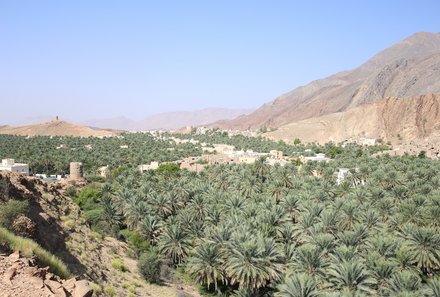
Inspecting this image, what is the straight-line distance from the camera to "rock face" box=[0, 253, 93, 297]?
8609 mm

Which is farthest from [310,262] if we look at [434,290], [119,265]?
[119,265]

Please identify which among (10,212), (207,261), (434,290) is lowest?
(207,261)

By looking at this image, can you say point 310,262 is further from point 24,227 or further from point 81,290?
point 81,290

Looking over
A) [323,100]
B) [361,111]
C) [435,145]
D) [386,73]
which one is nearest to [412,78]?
[386,73]

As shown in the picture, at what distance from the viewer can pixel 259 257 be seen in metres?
20.8

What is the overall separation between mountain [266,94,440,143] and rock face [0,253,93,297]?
277ft

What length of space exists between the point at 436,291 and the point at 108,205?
2402 cm

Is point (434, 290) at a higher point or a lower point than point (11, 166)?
lower

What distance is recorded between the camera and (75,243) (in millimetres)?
21562

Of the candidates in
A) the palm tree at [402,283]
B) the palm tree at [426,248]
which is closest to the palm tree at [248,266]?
the palm tree at [402,283]

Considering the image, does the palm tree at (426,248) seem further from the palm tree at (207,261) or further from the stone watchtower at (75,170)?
the stone watchtower at (75,170)

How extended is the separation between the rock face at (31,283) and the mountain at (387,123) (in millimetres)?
84392

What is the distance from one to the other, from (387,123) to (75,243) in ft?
315

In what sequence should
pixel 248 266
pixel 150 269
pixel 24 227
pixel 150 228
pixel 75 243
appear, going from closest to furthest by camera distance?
pixel 24 227 → pixel 248 266 → pixel 75 243 → pixel 150 269 → pixel 150 228
